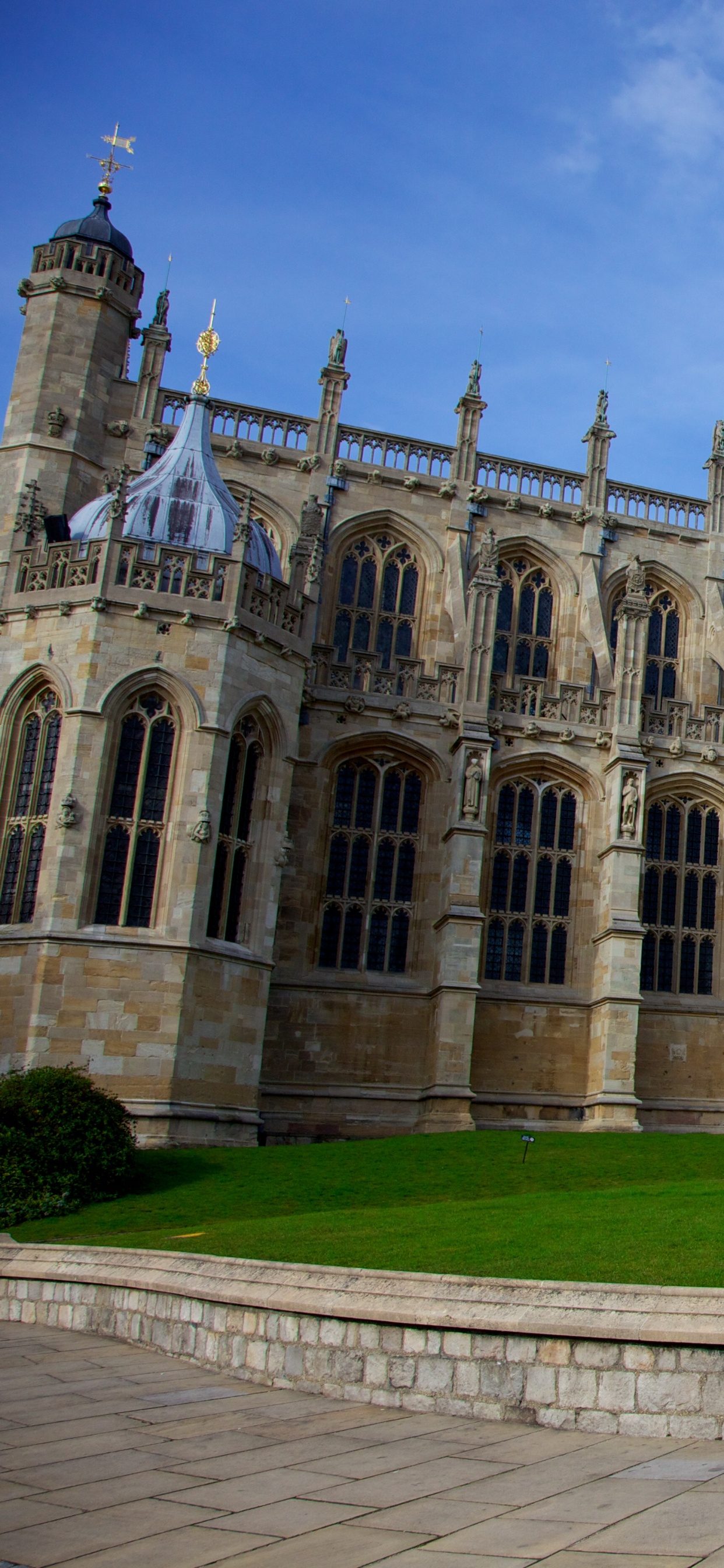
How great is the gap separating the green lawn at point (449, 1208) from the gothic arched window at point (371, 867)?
5435mm

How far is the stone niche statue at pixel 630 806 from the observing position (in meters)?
29.6

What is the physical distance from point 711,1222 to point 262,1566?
22.1 feet

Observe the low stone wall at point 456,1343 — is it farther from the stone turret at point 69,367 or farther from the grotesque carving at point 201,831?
the stone turret at point 69,367

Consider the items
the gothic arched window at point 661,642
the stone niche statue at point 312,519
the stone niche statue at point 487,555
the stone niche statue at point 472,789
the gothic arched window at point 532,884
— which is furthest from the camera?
the gothic arched window at point 661,642

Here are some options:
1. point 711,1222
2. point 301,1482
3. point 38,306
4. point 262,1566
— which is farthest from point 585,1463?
point 38,306

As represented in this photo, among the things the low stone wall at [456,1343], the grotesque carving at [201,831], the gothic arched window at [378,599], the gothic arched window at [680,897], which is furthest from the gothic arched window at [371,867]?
the low stone wall at [456,1343]

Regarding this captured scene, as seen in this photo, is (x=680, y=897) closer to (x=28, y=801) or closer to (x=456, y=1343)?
(x=28, y=801)

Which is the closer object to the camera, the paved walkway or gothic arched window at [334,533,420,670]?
the paved walkway

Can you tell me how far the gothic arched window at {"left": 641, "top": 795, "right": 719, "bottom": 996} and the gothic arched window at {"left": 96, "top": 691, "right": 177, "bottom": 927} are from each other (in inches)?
461

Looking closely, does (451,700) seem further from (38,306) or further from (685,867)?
(38,306)

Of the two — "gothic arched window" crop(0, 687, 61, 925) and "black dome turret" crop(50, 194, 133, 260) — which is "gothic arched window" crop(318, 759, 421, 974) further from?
"black dome turret" crop(50, 194, 133, 260)

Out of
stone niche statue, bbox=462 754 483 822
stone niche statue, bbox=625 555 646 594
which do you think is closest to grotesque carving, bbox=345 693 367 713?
stone niche statue, bbox=462 754 483 822

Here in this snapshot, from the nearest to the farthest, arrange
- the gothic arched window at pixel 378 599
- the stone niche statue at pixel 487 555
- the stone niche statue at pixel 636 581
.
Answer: the stone niche statue at pixel 487 555 → the stone niche statue at pixel 636 581 → the gothic arched window at pixel 378 599

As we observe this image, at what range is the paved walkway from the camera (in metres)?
5.77
